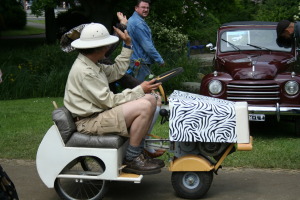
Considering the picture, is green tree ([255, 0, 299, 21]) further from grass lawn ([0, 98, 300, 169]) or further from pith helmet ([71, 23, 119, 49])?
pith helmet ([71, 23, 119, 49])

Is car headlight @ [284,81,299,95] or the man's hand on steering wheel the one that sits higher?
the man's hand on steering wheel

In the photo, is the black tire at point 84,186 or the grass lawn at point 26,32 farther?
the grass lawn at point 26,32

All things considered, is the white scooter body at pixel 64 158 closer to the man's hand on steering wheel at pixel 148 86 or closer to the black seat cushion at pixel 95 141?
the black seat cushion at pixel 95 141

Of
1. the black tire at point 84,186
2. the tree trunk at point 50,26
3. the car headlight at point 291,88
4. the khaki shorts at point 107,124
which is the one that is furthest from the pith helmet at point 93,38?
the tree trunk at point 50,26

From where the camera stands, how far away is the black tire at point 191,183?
19.4 feet

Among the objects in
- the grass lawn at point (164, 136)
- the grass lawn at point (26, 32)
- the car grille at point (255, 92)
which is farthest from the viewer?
the grass lawn at point (26, 32)

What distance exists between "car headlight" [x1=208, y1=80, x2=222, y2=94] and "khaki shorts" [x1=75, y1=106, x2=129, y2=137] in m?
3.93

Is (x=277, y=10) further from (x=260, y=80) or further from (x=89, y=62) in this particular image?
(x=89, y=62)

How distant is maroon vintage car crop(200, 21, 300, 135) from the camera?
9.19m

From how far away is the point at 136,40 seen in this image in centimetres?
838

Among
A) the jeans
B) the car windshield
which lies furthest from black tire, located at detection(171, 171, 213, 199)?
the car windshield

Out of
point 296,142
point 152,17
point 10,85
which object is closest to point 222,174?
point 296,142

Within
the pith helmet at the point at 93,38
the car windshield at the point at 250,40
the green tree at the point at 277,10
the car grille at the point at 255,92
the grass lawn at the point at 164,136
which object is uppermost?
the pith helmet at the point at 93,38

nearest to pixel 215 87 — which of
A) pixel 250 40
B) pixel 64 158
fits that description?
pixel 250 40
